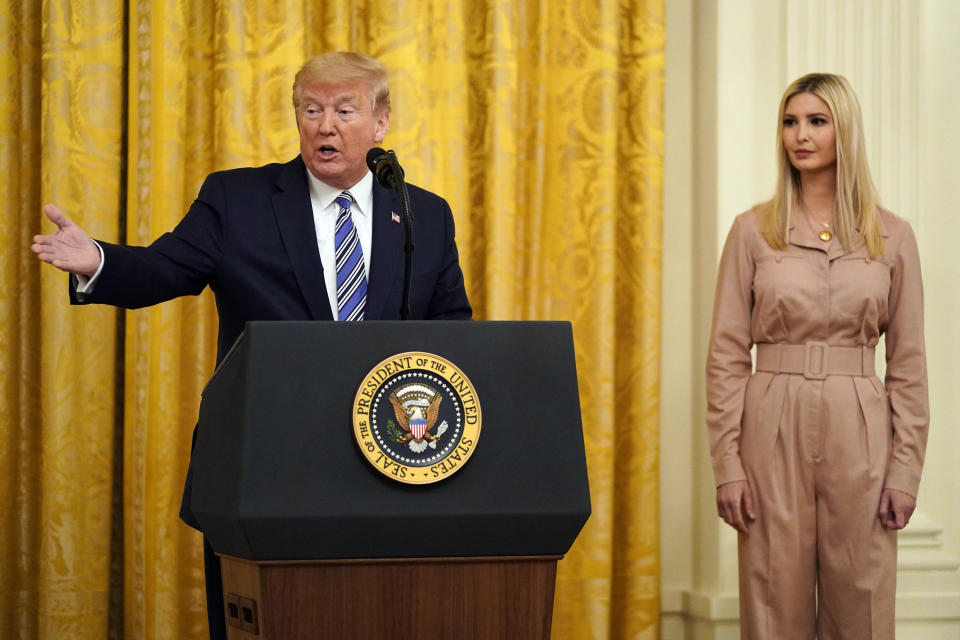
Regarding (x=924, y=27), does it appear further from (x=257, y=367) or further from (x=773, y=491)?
(x=257, y=367)

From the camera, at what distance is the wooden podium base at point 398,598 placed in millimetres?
1435

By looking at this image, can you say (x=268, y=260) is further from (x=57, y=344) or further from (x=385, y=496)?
(x=57, y=344)

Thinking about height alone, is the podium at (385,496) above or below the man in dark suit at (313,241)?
below

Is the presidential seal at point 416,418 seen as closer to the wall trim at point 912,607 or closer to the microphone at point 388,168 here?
the microphone at point 388,168

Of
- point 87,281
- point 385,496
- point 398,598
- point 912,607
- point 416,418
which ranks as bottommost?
point 912,607

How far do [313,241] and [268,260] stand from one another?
0.09 m

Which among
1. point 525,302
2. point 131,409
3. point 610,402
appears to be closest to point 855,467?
point 610,402

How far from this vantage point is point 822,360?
2.83m

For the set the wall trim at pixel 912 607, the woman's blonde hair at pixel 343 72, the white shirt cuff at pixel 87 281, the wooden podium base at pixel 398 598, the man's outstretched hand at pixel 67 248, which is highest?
the woman's blonde hair at pixel 343 72

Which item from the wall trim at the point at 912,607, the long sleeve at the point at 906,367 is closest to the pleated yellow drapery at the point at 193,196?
the wall trim at the point at 912,607

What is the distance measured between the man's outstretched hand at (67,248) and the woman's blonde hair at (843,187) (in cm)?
184

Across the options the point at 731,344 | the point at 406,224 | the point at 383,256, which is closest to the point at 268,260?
the point at 383,256

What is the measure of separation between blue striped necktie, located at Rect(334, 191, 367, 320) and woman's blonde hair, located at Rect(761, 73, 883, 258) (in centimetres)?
136

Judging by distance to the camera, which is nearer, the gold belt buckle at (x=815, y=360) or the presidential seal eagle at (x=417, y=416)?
the presidential seal eagle at (x=417, y=416)
